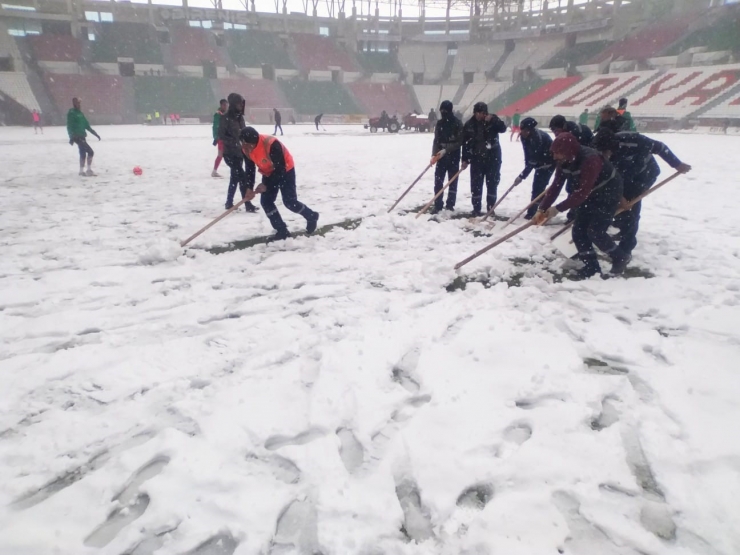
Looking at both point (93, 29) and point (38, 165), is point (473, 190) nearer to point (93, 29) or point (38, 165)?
point (38, 165)

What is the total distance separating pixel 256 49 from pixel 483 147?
1791 inches

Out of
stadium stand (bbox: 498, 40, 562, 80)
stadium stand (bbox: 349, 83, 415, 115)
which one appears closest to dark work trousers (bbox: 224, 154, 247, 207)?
stadium stand (bbox: 349, 83, 415, 115)

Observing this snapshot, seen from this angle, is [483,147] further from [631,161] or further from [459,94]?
[459,94]

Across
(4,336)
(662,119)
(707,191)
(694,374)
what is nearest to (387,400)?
(694,374)

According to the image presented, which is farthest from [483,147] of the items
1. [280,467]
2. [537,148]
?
[280,467]

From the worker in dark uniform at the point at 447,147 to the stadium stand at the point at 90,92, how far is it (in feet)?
113

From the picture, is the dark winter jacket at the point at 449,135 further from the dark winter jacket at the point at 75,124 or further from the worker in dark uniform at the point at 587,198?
the dark winter jacket at the point at 75,124

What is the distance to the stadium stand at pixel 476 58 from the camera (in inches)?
1772

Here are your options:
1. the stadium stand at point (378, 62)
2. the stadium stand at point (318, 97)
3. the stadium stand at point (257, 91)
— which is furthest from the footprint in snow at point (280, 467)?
the stadium stand at point (378, 62)

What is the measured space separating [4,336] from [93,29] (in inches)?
1879

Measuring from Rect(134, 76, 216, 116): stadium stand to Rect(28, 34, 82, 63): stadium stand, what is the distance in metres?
5.51

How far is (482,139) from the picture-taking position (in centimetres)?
570

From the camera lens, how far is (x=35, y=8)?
35969mm

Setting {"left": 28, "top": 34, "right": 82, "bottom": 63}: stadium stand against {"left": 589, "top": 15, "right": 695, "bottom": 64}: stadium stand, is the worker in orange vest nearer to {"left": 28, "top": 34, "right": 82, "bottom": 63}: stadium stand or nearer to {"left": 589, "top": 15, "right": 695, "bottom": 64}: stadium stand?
{"left": 589, "top": 15, "right": 695, "bottom": 64}: stadium stand
